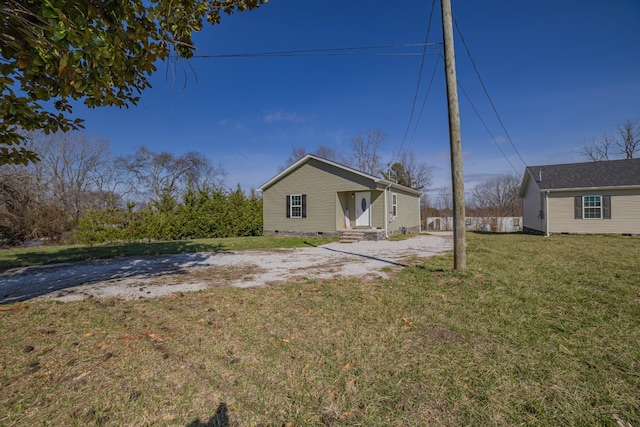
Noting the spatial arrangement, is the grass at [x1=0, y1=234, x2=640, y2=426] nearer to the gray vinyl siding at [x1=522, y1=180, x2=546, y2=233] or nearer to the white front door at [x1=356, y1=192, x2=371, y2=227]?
the white front door at [x1=356, y1=192, x2=371, y2=227]

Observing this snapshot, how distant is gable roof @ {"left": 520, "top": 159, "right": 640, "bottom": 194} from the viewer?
47.4 feet

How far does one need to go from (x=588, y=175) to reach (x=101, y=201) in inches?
1390

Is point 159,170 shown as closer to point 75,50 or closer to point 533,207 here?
point 75,50

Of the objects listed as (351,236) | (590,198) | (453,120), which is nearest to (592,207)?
(590,198)

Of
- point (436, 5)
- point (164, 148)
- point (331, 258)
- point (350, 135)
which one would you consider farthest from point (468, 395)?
point (164, 148)

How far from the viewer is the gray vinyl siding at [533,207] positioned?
Answer: 53.7 ft

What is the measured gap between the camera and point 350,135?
101 feet

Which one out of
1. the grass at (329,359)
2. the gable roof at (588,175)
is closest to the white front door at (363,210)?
the gable roof at (588,175)

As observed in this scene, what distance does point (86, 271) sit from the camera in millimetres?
6496

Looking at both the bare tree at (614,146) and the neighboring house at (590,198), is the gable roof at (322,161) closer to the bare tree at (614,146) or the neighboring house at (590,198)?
the neighboring house at (590,198)

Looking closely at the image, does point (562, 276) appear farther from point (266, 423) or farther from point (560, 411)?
point (266, 423)

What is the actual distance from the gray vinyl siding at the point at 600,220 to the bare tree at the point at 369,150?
1641 centimetres

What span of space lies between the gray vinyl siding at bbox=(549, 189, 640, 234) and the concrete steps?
11.2 metres

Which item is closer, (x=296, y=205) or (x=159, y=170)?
(x=296, y=205)
